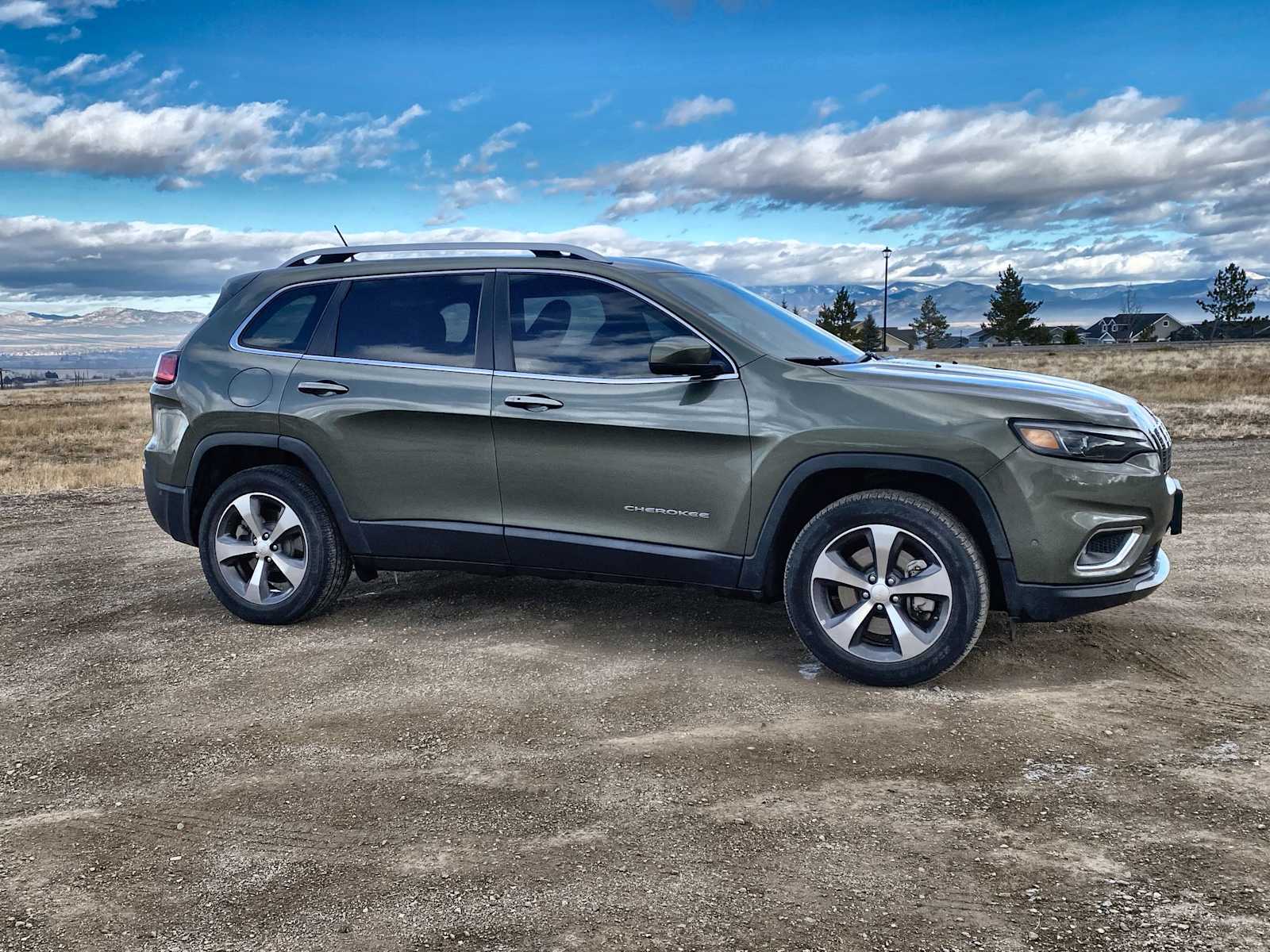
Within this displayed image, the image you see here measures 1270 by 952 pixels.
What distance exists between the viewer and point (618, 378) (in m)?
4.90

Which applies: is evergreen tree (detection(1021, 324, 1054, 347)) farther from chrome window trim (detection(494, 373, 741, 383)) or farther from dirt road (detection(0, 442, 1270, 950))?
chrome window trim (detection(494, 373, 741, 383))

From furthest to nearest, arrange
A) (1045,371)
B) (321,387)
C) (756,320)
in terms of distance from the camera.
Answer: (1045,371), (321,387), (756,320)

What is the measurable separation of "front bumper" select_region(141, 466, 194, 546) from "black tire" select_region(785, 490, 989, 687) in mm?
3317

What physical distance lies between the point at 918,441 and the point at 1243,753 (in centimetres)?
162

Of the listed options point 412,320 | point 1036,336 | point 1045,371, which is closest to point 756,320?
point 412,320

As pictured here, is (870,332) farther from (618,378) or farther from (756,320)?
(618,378)

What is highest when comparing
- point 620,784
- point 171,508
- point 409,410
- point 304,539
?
point 409,410

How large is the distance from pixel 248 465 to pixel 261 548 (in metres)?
0.53

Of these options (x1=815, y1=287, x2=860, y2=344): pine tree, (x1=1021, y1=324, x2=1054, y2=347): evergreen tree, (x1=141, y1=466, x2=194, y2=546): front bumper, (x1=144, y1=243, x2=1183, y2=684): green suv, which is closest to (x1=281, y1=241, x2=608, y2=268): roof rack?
(x1=144, y1=243, x2=1183, y2=684): green suv

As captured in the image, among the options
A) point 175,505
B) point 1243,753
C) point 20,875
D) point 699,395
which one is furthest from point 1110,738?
point 175,505

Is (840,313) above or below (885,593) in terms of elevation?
above

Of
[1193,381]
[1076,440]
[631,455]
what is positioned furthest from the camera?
[1193,381]

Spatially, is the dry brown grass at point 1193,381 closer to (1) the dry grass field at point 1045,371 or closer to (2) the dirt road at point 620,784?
(1) the dry grass field at point 1045,371

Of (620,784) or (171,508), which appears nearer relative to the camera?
(620,784)
